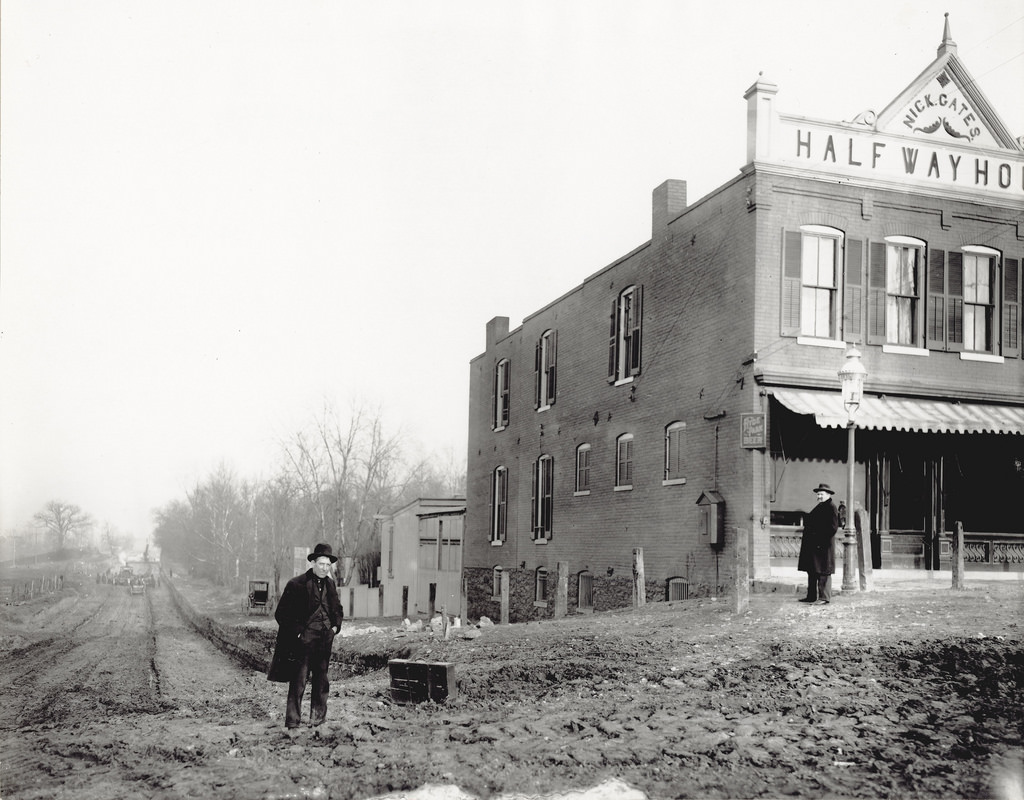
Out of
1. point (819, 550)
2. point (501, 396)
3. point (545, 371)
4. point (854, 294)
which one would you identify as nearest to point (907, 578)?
point (819, 550)

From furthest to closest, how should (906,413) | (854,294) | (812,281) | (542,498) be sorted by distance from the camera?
1. (542,498)
2. (854,294)
3. (812,281)
4. (906,413)

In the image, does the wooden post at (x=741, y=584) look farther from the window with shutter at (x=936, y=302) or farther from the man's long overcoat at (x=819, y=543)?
the window with shutter at (x=936, y=302)

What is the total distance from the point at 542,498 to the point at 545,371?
3.55 m

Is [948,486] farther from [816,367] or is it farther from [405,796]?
[405,796]

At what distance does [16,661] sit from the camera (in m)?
25.6

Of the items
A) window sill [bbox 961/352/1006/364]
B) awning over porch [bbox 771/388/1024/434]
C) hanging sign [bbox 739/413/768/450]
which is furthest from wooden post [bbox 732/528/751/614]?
window sill [bbox 961/352/1006/364]

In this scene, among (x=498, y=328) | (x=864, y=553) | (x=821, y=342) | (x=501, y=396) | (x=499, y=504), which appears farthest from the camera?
(x=498, y=328)

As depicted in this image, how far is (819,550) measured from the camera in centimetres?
1474

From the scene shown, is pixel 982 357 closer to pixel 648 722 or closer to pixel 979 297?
pixel 979 297

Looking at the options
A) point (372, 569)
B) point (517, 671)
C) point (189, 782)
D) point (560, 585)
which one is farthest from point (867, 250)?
point (372, 569)

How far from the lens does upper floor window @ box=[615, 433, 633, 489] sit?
2295 cm

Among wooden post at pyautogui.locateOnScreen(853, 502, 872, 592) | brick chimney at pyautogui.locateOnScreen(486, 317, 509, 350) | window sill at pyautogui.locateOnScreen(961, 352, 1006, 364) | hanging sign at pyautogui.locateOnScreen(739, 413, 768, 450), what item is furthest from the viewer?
brick chimney at pyautogui.locateOnScreen(486, 317, 509, 350)

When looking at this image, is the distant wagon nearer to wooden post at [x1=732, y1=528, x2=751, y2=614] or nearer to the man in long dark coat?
wooden post at [x1=732, y1=528, x2=751, y2=614]

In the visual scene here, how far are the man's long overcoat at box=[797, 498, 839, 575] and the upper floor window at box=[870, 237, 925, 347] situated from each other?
5.64m
